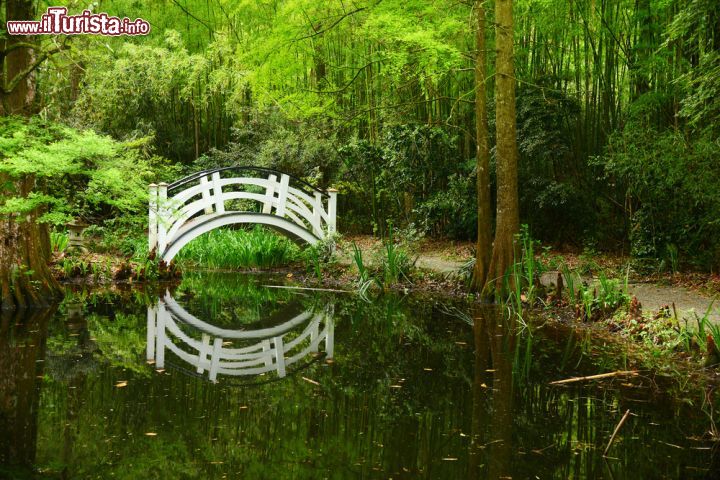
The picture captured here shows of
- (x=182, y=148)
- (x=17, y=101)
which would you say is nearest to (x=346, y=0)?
(x=17, y=101)

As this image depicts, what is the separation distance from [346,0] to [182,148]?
26.9 feet

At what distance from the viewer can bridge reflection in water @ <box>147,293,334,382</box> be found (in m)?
5.45

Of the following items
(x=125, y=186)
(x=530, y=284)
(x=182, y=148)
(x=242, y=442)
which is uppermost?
(x=182, y=148)

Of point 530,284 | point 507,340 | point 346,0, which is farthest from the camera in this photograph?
point 346,0

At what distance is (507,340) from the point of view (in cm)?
615

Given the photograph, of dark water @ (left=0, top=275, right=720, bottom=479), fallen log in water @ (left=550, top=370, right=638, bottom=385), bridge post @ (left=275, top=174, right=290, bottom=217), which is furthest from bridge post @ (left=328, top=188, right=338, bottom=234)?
fallen log in water @ (left=550, top=370, right=638, bottom=385)

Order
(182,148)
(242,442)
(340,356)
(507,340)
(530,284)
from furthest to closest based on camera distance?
(182,148) → (530,284) → (507,340) → (340,356) → (242,442)

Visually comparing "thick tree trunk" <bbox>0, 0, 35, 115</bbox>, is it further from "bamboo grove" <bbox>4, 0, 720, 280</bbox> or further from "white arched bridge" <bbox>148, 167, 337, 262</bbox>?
"white arched bridge" <bbox>148, 167, 337, 262</bbox>

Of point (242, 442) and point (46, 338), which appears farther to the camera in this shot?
point (46, 338)

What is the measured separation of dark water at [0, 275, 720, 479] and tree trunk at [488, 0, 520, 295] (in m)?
1.04

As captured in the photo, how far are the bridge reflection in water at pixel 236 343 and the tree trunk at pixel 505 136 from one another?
1982 millimetres

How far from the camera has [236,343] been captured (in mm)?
6316

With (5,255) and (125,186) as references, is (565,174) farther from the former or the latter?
(5,255)

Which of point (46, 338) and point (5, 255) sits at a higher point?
point (5, 255)
